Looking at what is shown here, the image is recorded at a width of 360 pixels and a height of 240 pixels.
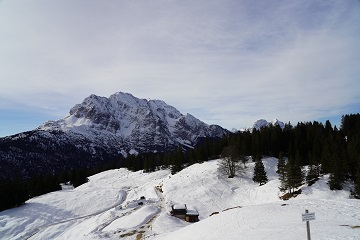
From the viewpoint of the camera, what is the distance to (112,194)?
75.1m

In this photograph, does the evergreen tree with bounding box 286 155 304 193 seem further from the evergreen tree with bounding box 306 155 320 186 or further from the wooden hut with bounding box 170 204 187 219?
the wooden hut with bounding box 170 204 187 219

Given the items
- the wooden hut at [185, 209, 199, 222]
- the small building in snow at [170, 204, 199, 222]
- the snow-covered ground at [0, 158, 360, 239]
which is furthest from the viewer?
the small building in snow at [170, 204, 199, 222]

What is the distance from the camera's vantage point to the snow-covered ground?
23.9 meters

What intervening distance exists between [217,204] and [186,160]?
54.3m

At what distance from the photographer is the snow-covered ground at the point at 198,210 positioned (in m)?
23.9

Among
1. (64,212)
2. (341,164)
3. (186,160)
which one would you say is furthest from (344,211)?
(186,160)

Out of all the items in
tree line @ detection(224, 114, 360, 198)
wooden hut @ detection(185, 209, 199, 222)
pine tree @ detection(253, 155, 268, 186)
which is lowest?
wooden hut @ detection(185, 209, 199, 222)

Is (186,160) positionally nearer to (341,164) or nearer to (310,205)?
(341,164)

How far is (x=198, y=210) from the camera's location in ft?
176

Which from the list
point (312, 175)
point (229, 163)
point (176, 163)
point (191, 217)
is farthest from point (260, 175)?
point (176, 163)

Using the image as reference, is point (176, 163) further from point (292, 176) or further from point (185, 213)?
point (292, 176)

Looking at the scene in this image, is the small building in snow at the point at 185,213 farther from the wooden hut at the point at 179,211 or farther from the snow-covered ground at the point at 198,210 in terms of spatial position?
the snow-covered ground at the point at 198,210

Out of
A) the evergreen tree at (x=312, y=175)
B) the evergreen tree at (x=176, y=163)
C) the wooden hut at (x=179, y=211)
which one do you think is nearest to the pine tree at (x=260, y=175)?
the evergreen tree at (x=312, y=175)

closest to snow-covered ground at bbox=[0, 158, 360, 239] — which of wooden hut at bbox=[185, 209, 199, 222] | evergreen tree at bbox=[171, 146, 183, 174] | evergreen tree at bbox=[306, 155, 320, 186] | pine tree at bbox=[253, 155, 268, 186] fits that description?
evergreen tree at bbox=[306, 155, 320, 186]
